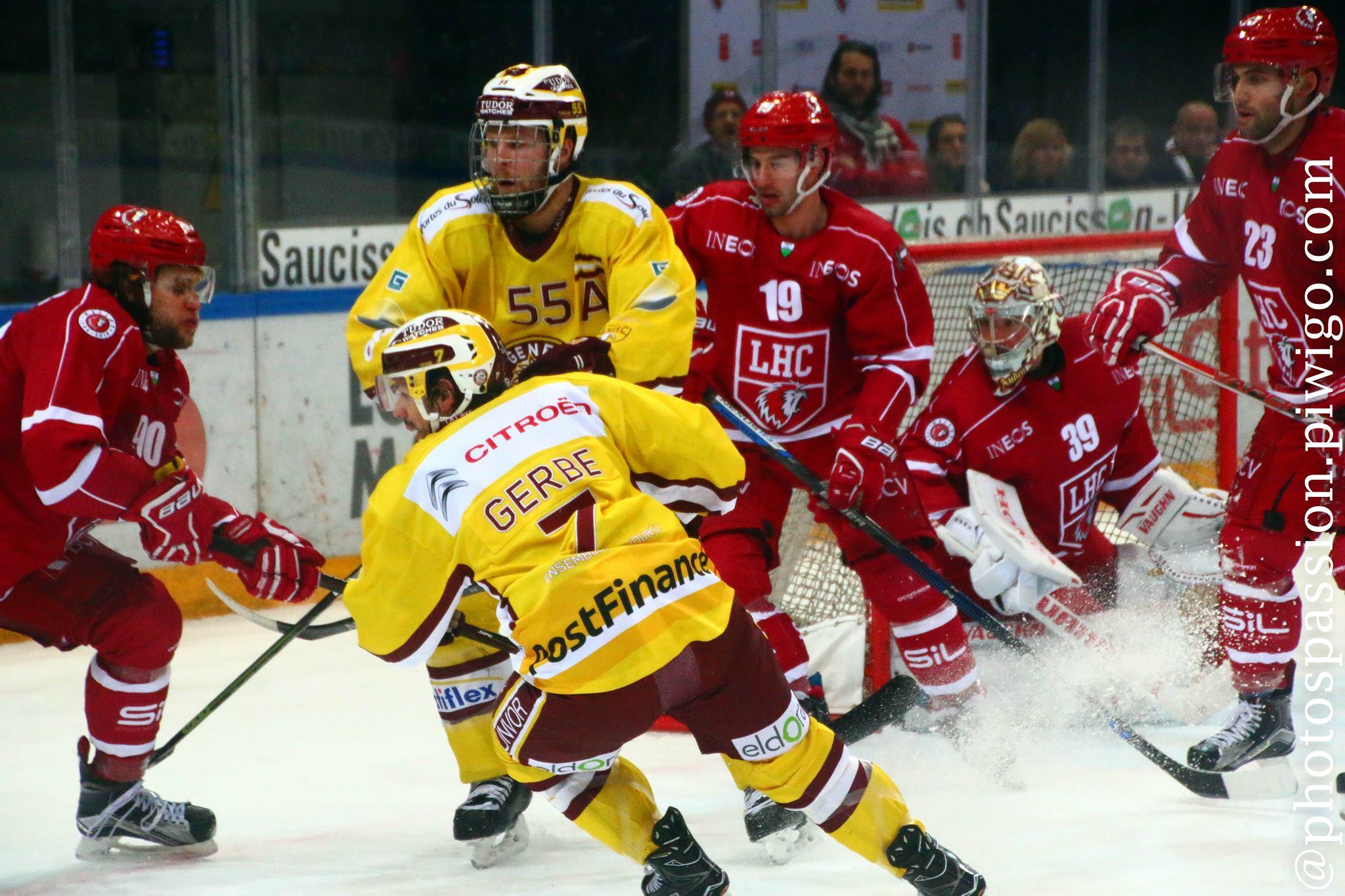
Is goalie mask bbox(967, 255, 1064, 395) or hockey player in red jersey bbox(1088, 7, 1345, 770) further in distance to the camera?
goalie mask bbox(967, 255, 1064, 395)

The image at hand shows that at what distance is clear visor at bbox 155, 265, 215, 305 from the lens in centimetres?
301

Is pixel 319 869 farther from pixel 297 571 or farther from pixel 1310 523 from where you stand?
pixel 1310 523

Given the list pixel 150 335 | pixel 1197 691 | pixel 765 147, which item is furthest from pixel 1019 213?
pixel 150 335

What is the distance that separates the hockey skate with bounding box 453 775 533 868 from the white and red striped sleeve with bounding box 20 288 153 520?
795mm

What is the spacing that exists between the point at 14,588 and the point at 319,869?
0.73 metres

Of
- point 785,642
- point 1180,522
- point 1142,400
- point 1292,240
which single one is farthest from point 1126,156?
point 785,642

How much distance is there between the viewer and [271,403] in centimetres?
480

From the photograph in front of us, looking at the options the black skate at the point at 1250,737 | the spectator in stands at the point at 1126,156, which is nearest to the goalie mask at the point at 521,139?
the black skate at the point at 1250,737

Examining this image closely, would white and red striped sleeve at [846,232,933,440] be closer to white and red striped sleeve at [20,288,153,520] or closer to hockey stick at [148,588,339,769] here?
hockey stick at [148,588,339,769]

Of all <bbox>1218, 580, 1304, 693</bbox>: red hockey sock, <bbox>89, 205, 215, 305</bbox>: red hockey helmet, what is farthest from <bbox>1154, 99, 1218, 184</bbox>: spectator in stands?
<bbox>89, 205, 215, 305</bbox>: red hockey helmet

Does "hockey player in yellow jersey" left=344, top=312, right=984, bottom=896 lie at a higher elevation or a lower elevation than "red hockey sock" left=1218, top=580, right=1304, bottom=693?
higher

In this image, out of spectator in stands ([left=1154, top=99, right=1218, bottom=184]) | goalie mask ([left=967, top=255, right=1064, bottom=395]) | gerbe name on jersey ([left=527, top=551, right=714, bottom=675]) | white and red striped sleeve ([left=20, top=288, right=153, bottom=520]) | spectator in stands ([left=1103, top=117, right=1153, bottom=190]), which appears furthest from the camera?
spectator in stands ([left=1154, top=99, right=1218, bottom=184])

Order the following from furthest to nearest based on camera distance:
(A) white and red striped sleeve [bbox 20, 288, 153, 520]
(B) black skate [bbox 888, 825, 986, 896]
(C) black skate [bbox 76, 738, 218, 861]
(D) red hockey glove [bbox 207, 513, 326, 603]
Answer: (C) black skate [bbox 76, 738, 218, 861] < (D) red hockey glove [bbox 207, 513, 326, 603] < (A) white and red striped sleeve [bbox 20, 288, 153, 520] < (B) black skate [bbox 888, 825, 986, 896]

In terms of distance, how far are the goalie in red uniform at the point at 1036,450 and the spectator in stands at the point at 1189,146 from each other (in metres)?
3.78
